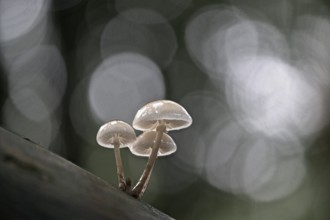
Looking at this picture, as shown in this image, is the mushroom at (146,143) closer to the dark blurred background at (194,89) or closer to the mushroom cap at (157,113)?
the mushroom cap at (157,113)

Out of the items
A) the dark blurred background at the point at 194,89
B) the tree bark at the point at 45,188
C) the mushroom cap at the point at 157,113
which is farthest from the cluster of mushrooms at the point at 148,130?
the dark blurred background at the point at 194,89

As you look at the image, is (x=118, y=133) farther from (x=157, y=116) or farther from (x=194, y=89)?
(x=194, y=89)

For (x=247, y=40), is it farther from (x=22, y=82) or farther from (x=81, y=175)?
(x=81, y=175)

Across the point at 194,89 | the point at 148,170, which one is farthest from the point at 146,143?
the point at 194,89

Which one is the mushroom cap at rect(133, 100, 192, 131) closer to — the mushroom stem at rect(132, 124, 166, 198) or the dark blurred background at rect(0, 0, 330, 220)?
the mushroom stem at rect(132, 124, 166, 198)

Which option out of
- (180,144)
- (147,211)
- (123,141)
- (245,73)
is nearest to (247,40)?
(245,73)
